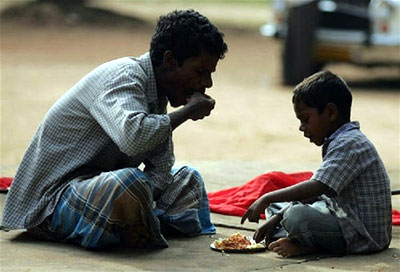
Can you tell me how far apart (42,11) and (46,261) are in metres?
18.4

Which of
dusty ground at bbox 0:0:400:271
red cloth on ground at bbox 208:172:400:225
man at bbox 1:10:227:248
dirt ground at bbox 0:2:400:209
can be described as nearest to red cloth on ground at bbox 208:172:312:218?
red cloth on ground at bbox 208:172:400:225

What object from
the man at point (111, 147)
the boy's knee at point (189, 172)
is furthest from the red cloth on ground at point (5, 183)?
the boy's knee at point (189, 172)

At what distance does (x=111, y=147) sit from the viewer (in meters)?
5.29

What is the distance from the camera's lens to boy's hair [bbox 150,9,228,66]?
518cm

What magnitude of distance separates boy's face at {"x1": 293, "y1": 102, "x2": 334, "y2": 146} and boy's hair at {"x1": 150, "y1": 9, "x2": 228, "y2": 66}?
21.2 inches

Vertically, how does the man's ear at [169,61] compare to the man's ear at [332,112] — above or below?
above

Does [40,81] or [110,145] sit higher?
[110,145]

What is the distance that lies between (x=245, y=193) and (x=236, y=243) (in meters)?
1.31

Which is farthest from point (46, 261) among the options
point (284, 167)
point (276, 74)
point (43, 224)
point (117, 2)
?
point (117, 2)

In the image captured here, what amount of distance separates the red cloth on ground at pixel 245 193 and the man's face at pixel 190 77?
3.90ft

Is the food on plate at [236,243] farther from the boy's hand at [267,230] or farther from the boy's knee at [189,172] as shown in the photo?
the boy's knee at [189,172]

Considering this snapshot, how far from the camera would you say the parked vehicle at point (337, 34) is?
14.8 m

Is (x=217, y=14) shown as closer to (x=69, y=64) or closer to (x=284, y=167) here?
(x=69, y=64)

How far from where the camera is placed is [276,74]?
1702 centimetres
